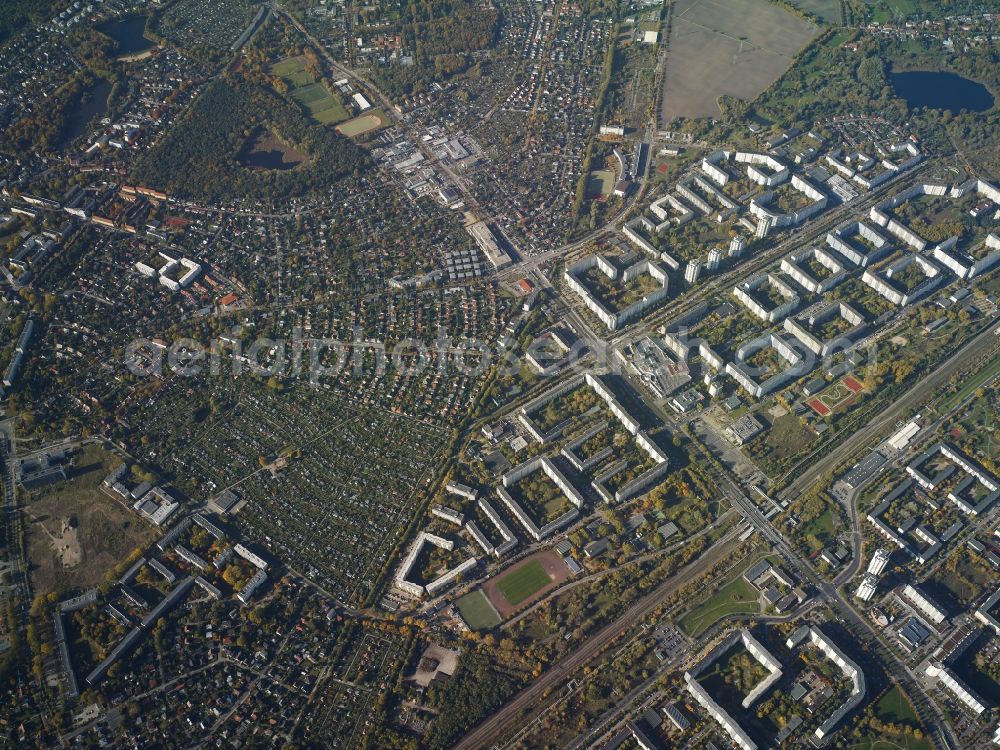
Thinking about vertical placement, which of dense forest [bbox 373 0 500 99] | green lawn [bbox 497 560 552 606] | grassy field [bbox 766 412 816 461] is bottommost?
green lawn [bbox 497 560 552 606]

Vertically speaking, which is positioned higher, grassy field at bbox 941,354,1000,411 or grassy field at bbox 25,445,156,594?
grassy field at bbox 941,354,1000,411

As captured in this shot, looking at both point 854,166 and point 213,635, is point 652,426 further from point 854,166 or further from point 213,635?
point 854,166

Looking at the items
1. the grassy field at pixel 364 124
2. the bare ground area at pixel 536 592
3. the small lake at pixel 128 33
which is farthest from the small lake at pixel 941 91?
the small lake at pixel 128 33

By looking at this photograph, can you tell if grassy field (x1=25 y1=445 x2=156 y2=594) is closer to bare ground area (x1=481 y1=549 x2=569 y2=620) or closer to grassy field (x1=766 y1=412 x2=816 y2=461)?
bare ground area (x1=481 y1=549 x2=569 y2=620)

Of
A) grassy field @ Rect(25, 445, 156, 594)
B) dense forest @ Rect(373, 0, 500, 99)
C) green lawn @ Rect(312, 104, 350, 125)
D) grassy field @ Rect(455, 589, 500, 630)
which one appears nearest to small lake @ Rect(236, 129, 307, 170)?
green lawn @ Rect(312, 104, 350, 125)

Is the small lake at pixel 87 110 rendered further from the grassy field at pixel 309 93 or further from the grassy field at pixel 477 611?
the grassy field at pixel 477 611

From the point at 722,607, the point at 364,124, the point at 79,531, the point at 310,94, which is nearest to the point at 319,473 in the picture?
the point at 79,531

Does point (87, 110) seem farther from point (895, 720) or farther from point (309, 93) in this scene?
point (895, 720)
